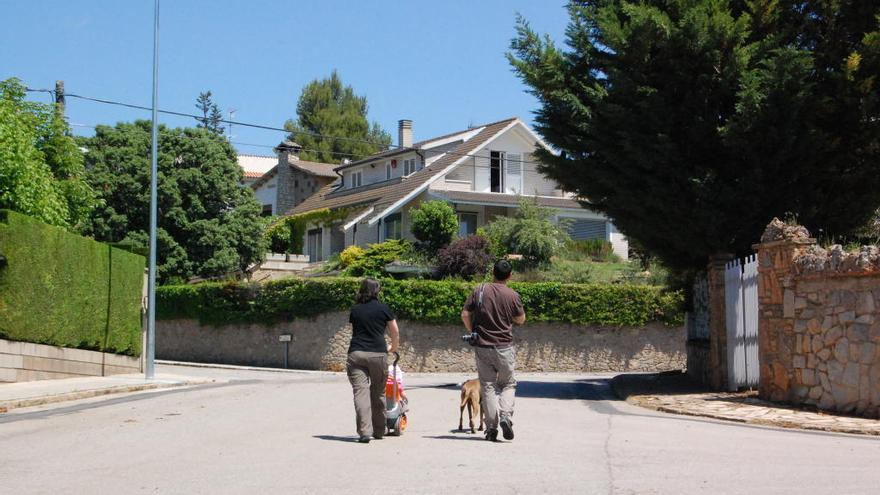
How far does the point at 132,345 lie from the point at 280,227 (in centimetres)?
2736

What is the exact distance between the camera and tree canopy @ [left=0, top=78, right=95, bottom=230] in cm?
2461

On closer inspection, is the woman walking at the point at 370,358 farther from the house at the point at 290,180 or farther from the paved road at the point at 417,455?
the house at the point at 290,180

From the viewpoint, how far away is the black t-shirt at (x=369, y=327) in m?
10.6

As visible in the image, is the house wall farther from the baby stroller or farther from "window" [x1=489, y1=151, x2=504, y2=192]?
the baby stroller

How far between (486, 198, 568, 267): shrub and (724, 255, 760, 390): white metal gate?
22250mm

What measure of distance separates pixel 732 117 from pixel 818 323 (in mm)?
3866

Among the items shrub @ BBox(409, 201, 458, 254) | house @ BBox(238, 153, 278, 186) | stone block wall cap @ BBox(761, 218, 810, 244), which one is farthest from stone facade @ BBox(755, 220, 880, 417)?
house @ BBox(238, 153, 278, 186)

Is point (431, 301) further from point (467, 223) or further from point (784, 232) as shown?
point (784, 232)

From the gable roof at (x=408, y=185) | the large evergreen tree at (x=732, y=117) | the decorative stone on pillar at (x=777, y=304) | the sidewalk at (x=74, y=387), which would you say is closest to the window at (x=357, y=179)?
the gable roof at (x=408, y=185)

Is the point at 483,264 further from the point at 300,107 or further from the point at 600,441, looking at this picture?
the point at 300,107

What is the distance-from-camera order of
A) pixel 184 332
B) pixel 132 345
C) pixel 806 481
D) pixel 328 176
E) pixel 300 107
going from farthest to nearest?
pixel 300 107, pixel 328 176, pixel 184 332, pixel 132 345, pixel 806 481

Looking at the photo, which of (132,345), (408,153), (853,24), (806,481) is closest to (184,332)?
(132,345)

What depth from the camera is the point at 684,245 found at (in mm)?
17516

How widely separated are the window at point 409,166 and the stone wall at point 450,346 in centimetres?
1797
